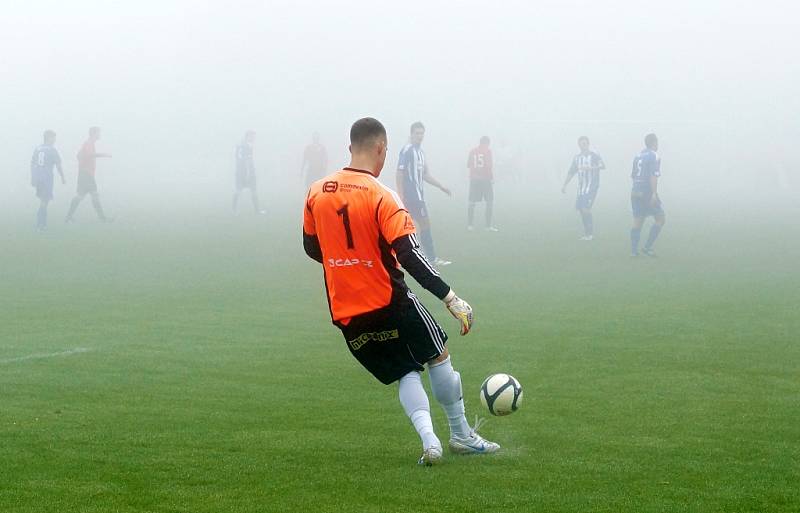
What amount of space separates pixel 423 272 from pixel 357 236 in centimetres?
38

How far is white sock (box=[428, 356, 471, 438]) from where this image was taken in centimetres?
608

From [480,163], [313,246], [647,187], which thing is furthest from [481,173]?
[313,246]

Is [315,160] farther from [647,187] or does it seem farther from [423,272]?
[423,272]

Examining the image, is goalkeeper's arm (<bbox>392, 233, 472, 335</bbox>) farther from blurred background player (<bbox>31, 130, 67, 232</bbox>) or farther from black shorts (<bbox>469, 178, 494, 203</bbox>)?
blurred background player (<bbox>31, 130, 67, 232</bbox>)

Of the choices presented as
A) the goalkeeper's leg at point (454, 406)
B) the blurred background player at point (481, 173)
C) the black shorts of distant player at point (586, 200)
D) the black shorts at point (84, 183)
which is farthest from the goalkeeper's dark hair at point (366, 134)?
the black shorts at point (84, 183)

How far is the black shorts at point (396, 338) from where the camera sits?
5.94 meters

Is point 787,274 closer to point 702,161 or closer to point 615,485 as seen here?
point 615,485

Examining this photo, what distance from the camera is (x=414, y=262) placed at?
5723mm

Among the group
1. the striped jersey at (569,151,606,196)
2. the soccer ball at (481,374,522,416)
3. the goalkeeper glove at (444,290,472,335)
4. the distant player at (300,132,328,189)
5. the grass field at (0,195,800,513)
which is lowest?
the grass field at (0,195,800,513)

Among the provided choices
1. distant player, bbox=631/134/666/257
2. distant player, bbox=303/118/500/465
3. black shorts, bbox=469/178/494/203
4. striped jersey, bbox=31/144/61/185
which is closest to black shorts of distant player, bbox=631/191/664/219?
distant player, bbox=631/134/666/257

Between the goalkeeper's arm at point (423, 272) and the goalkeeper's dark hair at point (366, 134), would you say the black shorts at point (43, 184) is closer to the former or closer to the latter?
the goalkeeper's dark hair at point (366, 134)

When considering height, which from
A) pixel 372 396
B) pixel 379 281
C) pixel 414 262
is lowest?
pixel 372 396

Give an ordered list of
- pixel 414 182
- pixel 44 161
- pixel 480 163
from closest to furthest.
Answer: pixel 414 182 → pixel 480 163 → pixel 44 161

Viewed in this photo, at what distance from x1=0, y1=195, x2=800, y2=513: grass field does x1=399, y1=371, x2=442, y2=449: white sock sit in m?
0.18
